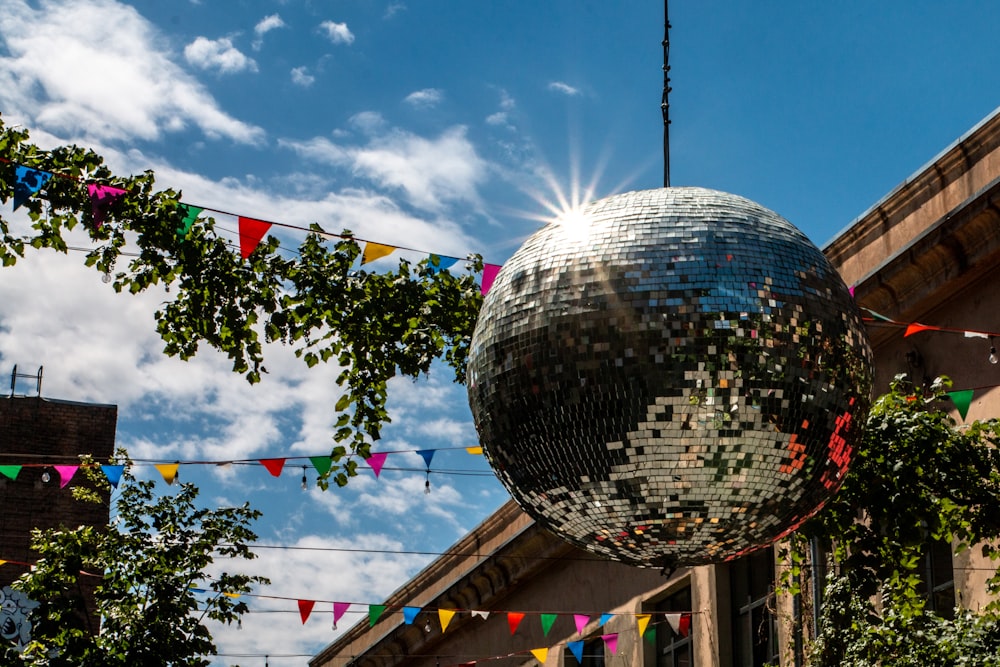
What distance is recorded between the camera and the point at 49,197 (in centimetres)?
970

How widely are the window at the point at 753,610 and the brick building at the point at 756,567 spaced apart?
18 mm

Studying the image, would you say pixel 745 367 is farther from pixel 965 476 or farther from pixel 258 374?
pixel 258 374

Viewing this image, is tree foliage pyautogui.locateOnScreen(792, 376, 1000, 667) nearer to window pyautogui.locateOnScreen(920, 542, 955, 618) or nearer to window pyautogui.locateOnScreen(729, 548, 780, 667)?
window pyautogui.locateOnScreen(920, 542, 955, 618)

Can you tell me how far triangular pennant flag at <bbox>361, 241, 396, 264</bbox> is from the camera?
10.2 metres

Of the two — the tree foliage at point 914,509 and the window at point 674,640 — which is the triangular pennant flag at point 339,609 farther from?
the tree foliage at point 914,509

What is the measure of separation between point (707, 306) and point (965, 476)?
5874 millimetres

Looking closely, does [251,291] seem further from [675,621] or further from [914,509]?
[675,621]

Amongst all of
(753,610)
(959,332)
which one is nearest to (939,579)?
(959,332)

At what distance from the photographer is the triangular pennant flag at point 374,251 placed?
33.6ft

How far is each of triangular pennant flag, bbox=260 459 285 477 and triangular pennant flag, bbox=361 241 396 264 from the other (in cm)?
408

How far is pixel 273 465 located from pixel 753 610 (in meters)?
6.47

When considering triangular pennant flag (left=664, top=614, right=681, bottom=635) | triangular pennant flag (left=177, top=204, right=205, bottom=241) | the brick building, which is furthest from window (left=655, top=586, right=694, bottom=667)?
triangular pennant flag (left=177, top=204, right=205, bottom=241)

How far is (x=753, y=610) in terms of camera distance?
A: 17469 mm

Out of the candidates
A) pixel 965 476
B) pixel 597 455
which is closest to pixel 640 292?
pixel 597 455
